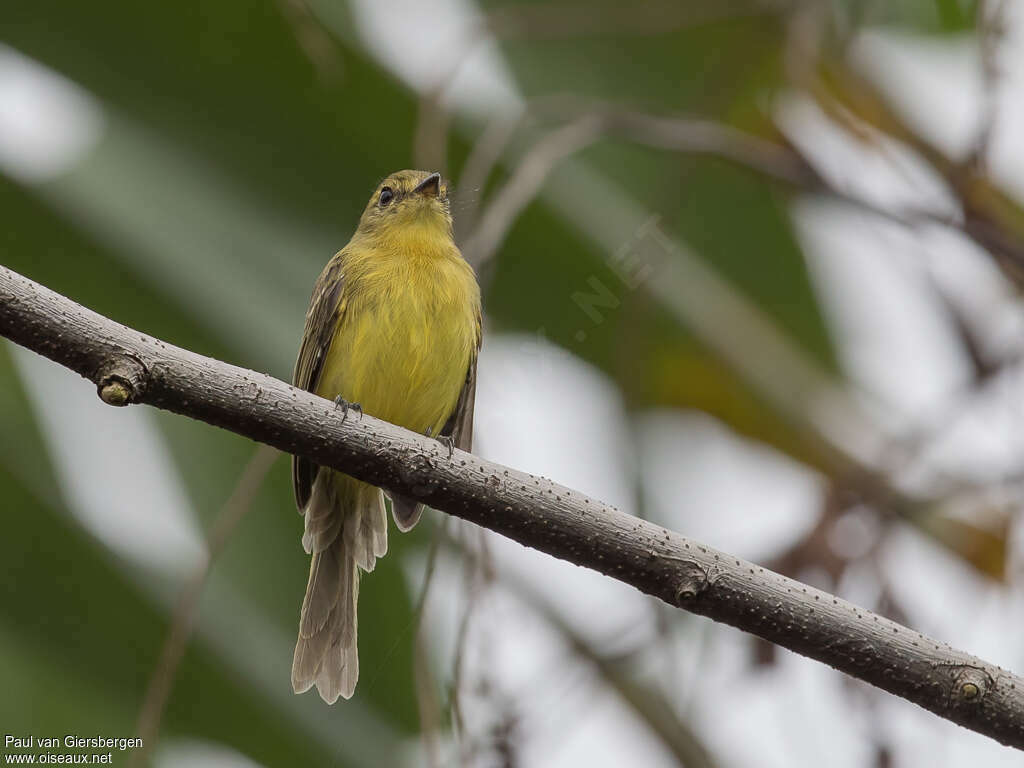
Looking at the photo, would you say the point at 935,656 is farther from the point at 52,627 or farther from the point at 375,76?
the point at 375,76

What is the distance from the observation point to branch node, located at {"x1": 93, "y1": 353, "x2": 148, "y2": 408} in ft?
8.07

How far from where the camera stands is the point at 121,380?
247cm

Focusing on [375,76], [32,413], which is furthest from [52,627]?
[375,76]

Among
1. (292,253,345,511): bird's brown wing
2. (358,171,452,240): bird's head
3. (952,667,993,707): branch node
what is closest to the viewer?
(952,667,993,707): branch node

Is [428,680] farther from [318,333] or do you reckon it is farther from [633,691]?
[318,333]

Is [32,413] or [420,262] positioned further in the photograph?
[420,262]

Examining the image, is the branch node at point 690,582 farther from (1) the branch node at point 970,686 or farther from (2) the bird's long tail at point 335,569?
(2) the bird's long tail at point 335,569

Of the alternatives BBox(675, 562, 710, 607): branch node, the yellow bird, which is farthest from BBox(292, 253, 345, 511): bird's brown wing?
BBox(675, 562, 710, 607): branch node

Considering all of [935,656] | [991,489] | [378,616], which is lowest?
[935,656]

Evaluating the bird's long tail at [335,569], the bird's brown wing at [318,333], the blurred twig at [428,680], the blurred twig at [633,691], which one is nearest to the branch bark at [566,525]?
the blurred twig at [428,680]

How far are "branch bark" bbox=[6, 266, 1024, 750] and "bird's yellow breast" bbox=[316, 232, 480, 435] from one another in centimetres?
185

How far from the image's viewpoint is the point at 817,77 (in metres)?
5.43

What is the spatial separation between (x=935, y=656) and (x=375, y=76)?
3212mm

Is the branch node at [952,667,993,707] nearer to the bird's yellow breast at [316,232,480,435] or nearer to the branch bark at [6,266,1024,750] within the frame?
the branch bark at [6,266,1024,750]
